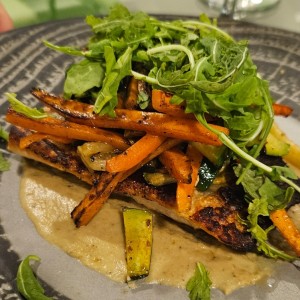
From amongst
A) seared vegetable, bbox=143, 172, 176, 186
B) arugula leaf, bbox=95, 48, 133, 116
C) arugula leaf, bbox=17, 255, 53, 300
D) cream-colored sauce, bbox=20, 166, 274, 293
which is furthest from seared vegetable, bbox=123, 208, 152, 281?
arugula leaf, bbox=95, 48, 133, 116

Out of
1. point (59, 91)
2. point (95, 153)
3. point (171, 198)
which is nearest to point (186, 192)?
point (171, 198)

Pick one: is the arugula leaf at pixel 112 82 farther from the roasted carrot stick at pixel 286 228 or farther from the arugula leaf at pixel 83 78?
the roasted carrot stick at pixel 286 228

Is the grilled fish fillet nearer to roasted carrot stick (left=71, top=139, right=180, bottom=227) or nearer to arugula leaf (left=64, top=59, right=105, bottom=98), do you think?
roasted carrot stick (left=71, top=139, right=180, bottom=227)

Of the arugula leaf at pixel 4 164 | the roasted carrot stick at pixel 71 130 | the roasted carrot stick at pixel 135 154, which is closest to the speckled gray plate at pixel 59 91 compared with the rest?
the arugula leaf at pixel 4 164

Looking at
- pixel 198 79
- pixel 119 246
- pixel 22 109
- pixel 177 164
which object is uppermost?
pixel 198 79

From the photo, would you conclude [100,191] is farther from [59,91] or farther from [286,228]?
[59,91]

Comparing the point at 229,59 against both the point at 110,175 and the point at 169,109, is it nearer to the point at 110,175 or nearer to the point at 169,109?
the point at 169,109

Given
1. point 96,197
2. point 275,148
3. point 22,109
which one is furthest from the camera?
point 275,148
